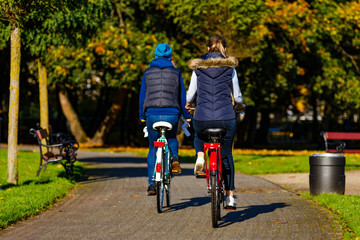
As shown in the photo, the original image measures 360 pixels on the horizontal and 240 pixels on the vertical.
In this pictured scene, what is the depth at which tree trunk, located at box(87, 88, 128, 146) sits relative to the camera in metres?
30.5

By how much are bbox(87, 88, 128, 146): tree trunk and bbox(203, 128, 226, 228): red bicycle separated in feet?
76.7

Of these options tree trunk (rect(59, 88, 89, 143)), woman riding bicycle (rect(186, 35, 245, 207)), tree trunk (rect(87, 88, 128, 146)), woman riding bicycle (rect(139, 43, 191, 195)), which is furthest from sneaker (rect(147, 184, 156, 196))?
tree trunk (rect(59, 88, 89, 143))

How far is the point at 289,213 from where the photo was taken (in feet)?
26.6

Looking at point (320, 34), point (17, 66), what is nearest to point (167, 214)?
point (17, 66)

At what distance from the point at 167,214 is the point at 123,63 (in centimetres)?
1679

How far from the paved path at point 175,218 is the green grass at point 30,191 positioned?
176 mm

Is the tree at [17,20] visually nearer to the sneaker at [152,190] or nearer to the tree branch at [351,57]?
the sneaker at [152,190]

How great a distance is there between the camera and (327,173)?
966 cm

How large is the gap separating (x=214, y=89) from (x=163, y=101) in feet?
3.48

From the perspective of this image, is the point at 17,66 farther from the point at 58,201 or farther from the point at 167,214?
the point at 167,214

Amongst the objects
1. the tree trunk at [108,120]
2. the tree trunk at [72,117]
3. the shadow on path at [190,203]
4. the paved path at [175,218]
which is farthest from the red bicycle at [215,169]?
the tree trunk at [72,117]

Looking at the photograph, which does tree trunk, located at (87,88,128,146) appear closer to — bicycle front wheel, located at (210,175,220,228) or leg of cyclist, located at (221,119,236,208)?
leg of cyclist, located at (221,119,236,208)

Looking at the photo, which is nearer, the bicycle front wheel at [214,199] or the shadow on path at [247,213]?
the bicycle front wheel at [214,199]

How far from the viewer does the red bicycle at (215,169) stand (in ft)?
22.0
